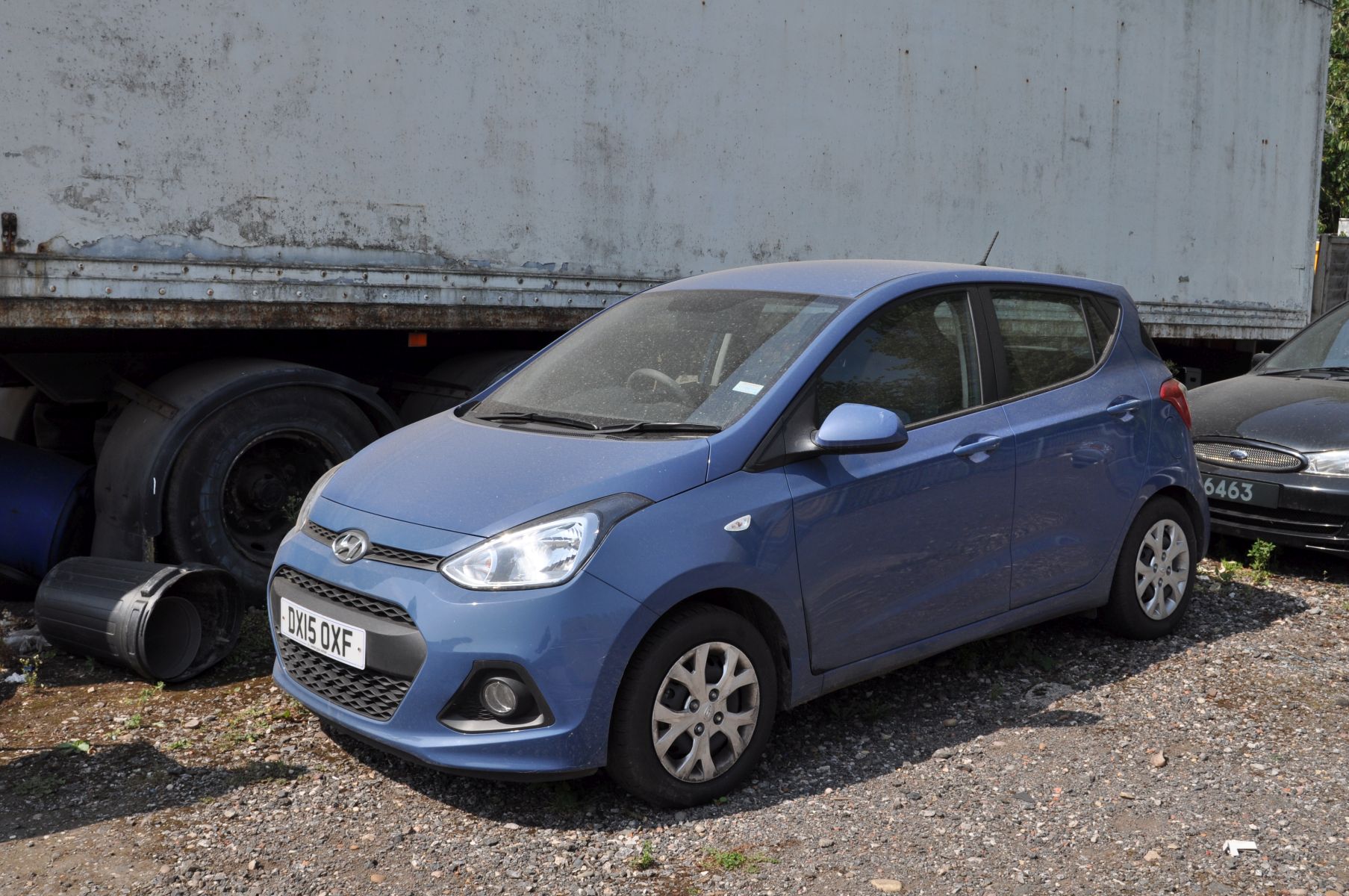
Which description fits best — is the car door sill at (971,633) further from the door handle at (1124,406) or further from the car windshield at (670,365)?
the car windshield at (670,365)

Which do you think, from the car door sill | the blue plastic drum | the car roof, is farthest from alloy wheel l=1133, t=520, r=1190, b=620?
the blue plastic drum

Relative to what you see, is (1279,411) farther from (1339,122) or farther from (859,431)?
(1339,122)

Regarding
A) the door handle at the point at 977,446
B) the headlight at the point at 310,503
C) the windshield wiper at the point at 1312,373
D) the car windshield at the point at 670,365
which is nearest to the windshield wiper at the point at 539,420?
the car windshield at the point at 670,365

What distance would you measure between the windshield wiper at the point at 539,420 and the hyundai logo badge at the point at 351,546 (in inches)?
28.8

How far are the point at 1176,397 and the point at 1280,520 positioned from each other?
1.64 metres

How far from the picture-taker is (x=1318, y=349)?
7.43 m

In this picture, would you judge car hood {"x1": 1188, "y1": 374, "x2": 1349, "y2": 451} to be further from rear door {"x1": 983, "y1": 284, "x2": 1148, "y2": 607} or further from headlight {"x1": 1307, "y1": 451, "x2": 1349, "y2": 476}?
rear door {"x1": 983, "y1": 284, "x2": 1148, "y2": 607}

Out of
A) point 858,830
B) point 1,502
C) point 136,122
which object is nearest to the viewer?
point 858,830

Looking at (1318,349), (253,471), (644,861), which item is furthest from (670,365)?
(1318,349)

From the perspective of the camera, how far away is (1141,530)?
4930 mm

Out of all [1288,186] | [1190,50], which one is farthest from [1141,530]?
[1288,186]

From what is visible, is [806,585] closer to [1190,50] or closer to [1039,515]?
[1039,515]

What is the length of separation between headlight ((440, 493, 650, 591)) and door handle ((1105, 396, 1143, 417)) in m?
2.27

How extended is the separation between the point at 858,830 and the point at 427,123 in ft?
12.3
